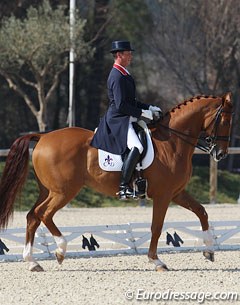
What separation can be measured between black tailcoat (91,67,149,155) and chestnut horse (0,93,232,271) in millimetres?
210

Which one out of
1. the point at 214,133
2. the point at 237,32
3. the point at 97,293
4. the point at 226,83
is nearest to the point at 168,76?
the point at 226,83

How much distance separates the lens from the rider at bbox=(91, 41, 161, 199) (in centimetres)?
807

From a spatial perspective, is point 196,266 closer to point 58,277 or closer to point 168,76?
point 58,277

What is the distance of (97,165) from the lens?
8250 millimetres

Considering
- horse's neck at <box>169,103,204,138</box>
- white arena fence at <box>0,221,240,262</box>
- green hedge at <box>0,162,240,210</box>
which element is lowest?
green hedge at <box>0,162,240,210</box>

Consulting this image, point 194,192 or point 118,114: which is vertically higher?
point 118,114

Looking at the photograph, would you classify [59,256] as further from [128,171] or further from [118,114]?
[118,114]

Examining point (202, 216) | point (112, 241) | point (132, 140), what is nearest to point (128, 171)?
point (132, 140)

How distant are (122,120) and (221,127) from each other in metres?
1.09

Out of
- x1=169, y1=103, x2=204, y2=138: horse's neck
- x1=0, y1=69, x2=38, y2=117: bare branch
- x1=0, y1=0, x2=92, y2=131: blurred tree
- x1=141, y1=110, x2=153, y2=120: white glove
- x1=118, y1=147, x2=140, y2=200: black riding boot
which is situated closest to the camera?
x1=118, y1=147, x2=140, y2=200: black riding boot

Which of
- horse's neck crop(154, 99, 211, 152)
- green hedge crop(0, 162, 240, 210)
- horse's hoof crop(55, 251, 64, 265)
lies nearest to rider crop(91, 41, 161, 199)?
horse's neck crop(154, 99, 211, 152)

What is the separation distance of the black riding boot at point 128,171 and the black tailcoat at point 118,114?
0.14 metres

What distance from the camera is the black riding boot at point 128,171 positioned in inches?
317

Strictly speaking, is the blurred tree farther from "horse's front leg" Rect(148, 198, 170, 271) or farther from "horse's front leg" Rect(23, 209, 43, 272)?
"horse's front leg" Rect(148, 198, 170, 271)
